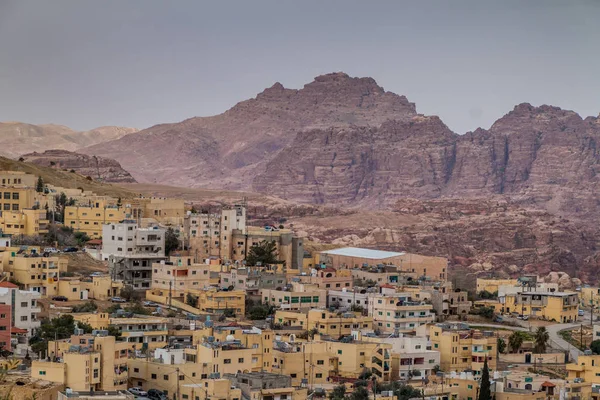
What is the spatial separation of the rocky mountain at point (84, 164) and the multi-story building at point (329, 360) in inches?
3472

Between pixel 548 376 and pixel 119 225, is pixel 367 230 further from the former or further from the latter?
pixel 548 376

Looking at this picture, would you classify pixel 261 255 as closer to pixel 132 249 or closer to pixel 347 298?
pixel 132 249

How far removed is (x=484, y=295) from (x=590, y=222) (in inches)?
4250

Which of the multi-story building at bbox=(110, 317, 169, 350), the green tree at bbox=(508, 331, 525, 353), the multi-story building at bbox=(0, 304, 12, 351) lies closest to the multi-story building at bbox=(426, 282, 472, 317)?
the green tree at bbox=(508, 331, 525, 353)

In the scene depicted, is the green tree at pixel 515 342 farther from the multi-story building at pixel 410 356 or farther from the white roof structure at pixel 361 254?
the white roof structure at pixel 361 254

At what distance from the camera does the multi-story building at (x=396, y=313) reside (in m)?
62.2

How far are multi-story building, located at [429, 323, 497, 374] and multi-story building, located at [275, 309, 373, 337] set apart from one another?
3.30m

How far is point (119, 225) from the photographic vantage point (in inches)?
2847

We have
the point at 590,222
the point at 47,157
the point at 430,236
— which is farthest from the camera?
the point at 590,222

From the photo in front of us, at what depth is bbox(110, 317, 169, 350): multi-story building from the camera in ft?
174

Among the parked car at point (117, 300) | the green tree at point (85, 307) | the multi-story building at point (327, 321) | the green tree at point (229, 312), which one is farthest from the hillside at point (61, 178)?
the multi-story building at point (327, 321)

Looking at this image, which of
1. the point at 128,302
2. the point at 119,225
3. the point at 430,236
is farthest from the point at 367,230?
the point at 128,302

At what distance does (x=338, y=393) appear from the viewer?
48719 mm

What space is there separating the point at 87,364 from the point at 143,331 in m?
7.89
